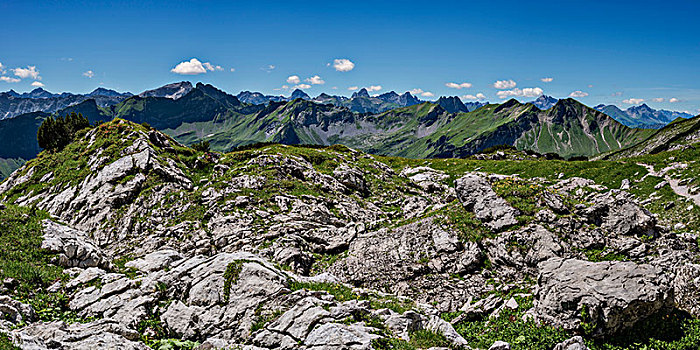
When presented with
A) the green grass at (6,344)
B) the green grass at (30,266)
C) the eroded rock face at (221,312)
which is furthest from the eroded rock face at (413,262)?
the green grass at (6,344)

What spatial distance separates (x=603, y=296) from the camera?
14953mm

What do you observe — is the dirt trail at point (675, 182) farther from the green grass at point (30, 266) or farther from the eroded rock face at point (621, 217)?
the green grass at point (30, 266)

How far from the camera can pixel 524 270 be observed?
21672 millimetres

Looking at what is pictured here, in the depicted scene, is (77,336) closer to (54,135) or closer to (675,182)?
(675,182)

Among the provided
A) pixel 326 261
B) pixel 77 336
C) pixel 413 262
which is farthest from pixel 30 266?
pixel 413 262

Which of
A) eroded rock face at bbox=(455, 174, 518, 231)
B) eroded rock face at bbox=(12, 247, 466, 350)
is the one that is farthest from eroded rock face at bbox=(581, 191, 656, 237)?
eroded rock face at bbox=(12, 247, 466, 350)

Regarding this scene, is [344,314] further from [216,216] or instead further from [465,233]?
[216,216]

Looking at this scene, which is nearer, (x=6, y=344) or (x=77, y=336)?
(x=6, y=344)

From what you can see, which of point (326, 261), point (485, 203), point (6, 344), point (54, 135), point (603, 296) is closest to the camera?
point (6, 344)

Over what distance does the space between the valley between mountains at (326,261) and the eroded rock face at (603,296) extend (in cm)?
7

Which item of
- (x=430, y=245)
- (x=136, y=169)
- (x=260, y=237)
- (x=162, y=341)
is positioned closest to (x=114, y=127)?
(x=136, y=169)

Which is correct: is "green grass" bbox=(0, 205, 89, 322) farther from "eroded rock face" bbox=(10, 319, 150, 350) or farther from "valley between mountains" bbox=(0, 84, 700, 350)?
"eroded rock face" bbox=(10, 319, 150, 350)

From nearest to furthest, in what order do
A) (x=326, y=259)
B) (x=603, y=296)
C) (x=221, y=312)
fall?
(x=603, y=296)
(x=221, y=312)
(x=326, y=259)

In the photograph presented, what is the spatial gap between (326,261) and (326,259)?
0.31 metres
